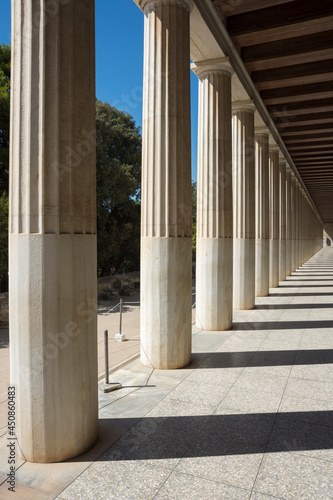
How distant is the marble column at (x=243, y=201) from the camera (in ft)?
67.4

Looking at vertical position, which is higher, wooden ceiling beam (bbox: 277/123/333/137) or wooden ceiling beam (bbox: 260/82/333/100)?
wooden ceiling beam (bbox: 260/82/333/100)

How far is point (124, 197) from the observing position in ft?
143

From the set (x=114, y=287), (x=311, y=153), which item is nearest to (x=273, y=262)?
(x=311, y=153)

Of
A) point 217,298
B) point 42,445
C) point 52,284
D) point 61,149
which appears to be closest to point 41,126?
point 61,149

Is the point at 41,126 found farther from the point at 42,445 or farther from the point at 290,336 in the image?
the point at 290,336

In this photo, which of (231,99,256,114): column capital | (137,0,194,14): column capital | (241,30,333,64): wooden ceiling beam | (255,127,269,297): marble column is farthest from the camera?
(255,127,269,297): marble column

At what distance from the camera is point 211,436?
730 centimetres

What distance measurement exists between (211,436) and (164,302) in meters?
4.48

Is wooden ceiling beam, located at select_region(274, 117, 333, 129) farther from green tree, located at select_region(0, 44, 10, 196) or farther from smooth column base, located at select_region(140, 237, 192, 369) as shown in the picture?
green tree, located at select_region(0, 44, 10, 196)

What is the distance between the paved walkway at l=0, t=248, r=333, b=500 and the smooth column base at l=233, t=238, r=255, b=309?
26.1ft

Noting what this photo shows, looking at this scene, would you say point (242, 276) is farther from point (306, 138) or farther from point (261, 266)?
point (306, 138)

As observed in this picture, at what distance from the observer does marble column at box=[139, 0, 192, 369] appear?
1109cm

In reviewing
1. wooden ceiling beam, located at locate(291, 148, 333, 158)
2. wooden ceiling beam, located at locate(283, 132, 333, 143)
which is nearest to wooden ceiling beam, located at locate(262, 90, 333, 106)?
wooden ceiling beam, located at locate(283, 132, 333, 143)

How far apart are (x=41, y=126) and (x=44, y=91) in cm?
56
